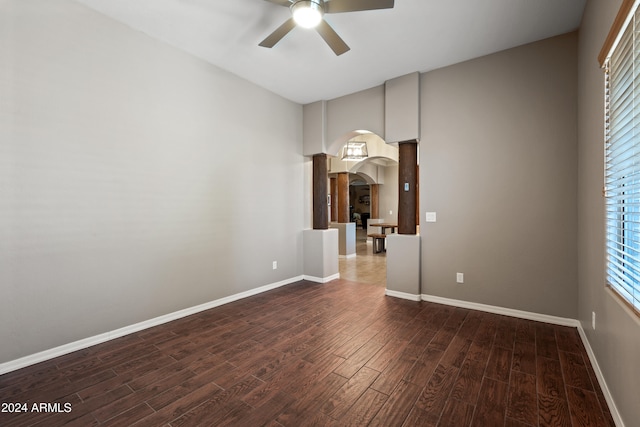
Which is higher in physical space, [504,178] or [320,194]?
[504,178]

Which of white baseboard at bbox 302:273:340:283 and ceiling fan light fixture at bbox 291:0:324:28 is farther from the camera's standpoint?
white baseboard at bbox 302:273:340:283

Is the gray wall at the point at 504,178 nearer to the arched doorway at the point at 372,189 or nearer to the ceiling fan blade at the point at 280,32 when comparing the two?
the arched doorway at the point at 372,189

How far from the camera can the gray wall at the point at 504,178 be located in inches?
121

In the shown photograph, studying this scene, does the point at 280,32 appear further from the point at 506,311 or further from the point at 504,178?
the point at 506,311

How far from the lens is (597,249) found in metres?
2.26

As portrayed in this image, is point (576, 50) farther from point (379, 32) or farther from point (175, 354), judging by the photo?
point (175, 354)

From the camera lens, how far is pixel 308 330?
303cm

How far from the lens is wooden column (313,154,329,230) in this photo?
204 inches

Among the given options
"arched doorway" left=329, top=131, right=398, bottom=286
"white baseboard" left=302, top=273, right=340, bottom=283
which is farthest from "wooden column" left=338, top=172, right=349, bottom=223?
"white baseboard" left=302, top=273, right=340, bottom=283

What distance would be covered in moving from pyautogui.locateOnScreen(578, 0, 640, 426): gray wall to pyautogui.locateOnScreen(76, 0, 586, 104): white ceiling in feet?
1.80

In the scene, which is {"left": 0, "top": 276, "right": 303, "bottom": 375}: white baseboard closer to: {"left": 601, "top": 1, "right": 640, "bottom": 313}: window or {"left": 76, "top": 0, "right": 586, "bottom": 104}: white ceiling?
{"left": 76, "top": 0, "right": 586, "bottom": 104}: white ceiling

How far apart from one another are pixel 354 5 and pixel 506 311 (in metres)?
3.65

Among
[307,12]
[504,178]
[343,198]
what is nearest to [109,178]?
[307,12]

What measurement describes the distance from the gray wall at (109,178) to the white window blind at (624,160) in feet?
12.5
